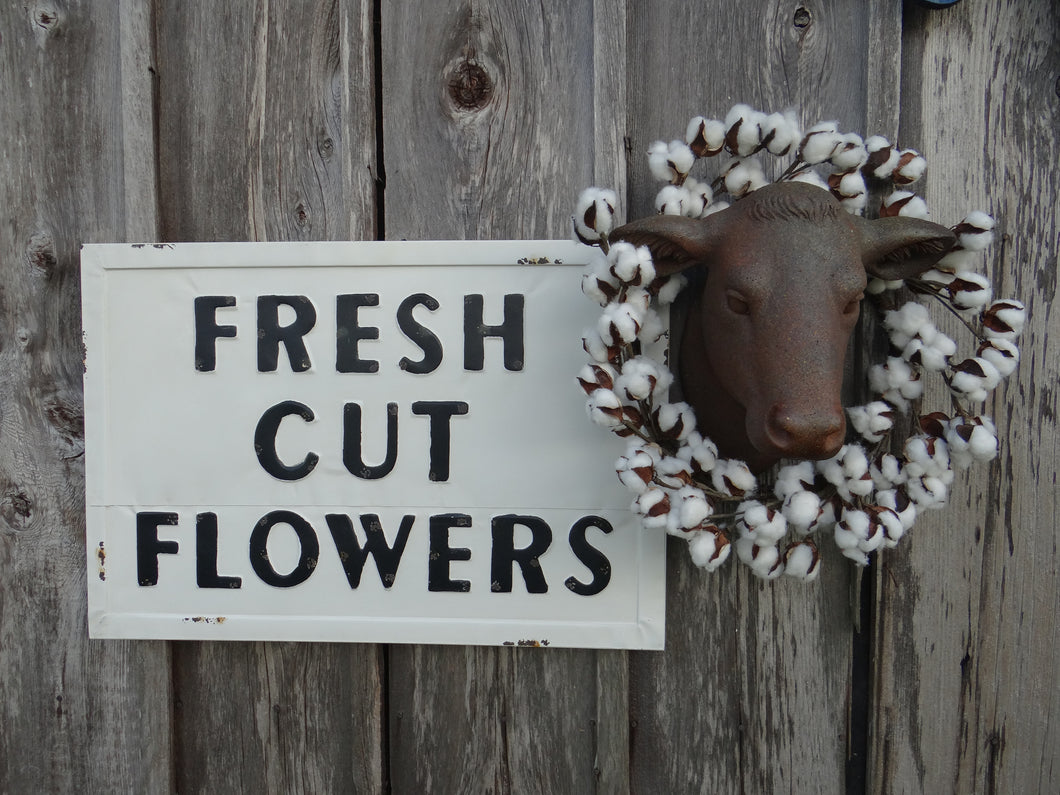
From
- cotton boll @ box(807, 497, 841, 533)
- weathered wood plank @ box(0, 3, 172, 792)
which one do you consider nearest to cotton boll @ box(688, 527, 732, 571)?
cotton boll @ box(807, 497, 841, 533)

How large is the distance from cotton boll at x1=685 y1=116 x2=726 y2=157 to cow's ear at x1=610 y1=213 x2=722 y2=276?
8 centimetres

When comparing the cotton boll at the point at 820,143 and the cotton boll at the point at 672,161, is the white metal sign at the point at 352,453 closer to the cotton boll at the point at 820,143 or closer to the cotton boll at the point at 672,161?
the cotton boll at the point at 672,161

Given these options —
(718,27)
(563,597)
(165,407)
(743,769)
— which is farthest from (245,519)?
(718,27)

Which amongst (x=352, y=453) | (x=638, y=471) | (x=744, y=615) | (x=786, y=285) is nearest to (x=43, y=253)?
(x=352, y=453)

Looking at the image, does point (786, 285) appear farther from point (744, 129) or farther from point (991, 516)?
point (991, 516)

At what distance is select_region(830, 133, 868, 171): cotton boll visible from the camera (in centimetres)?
73

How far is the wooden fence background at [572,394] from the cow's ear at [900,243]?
6.5 inches

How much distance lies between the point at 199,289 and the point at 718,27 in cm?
73

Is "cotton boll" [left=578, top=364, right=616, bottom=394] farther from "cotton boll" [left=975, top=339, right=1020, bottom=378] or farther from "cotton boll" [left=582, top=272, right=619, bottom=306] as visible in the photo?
"cotton boll" [left=975, top=339, right=1020, bottom=378]

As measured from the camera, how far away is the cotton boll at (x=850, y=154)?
0.73 meters

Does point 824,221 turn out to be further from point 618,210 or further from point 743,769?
point 743,769

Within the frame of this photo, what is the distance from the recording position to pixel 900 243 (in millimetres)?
676

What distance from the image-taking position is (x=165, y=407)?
33.5 inches

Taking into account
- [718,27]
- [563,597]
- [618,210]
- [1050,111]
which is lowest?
[563,597]
